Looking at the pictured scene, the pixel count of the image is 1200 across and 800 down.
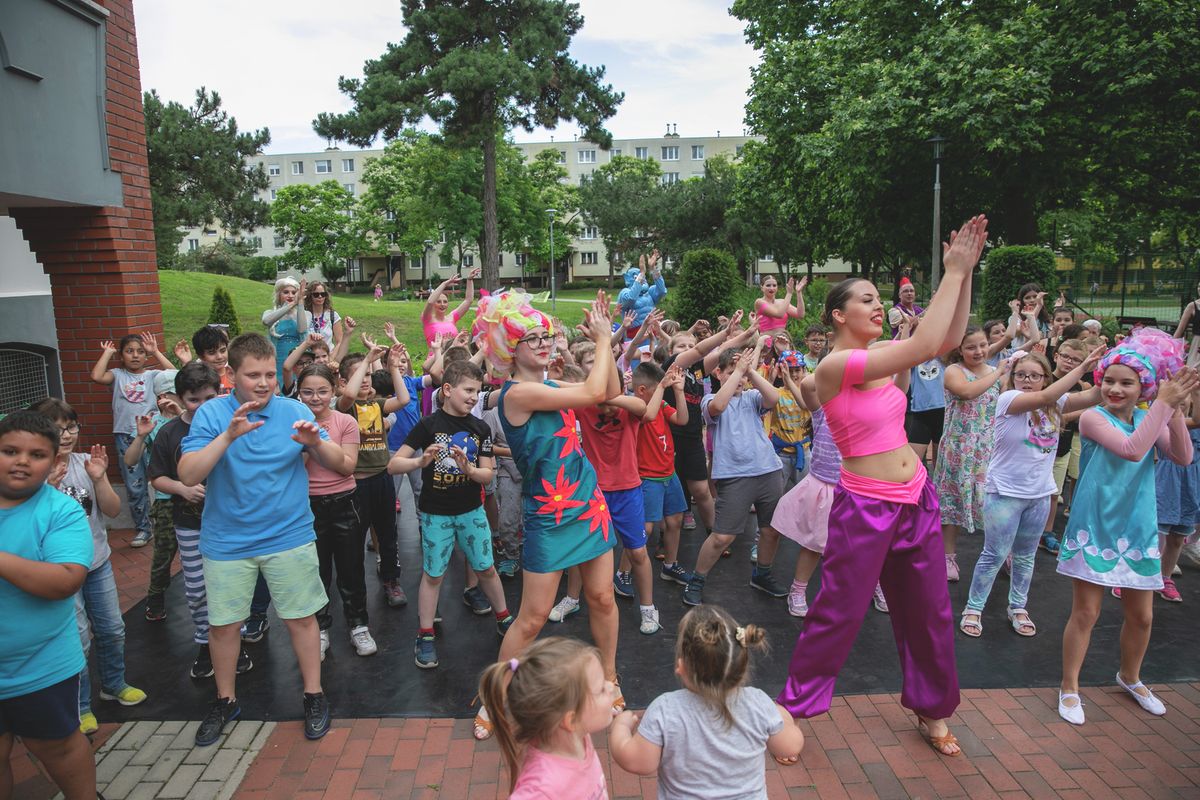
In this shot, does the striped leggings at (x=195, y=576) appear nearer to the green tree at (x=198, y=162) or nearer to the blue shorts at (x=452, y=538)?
the blue shorts at (x=452, y=538)

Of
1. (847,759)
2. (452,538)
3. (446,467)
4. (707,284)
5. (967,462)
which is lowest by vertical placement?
(847,759)

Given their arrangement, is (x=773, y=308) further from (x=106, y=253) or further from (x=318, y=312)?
(x=106, y=253)

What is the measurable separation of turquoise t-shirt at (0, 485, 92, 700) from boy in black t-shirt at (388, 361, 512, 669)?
1.68 meters

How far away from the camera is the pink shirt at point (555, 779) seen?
82.7 inches

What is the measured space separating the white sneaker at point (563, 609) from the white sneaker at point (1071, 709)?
9.25 feet

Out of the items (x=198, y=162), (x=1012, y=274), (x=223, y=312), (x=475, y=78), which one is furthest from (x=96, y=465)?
(x=198, y=162)

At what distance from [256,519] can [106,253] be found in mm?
4702

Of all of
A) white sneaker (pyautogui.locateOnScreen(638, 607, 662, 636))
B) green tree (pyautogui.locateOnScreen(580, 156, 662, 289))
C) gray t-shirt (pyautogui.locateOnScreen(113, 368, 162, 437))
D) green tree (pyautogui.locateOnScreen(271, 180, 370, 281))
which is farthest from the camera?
green tree (pyautogui.locateOnScreen(271, 180, 370, 281))

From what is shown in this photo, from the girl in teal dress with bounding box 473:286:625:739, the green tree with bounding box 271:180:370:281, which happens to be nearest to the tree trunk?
the girl in teal dress with bounding box 473:286:625:739

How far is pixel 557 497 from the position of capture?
3.61 metres

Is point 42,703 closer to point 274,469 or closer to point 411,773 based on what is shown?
point 274,469

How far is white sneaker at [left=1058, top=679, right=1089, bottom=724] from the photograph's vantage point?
3.76m

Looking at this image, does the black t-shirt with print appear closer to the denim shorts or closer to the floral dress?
the denim shorts

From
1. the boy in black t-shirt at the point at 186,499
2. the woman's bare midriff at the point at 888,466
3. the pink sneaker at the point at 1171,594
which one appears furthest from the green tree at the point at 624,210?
the woman's bare midriff at the point at 888,466
